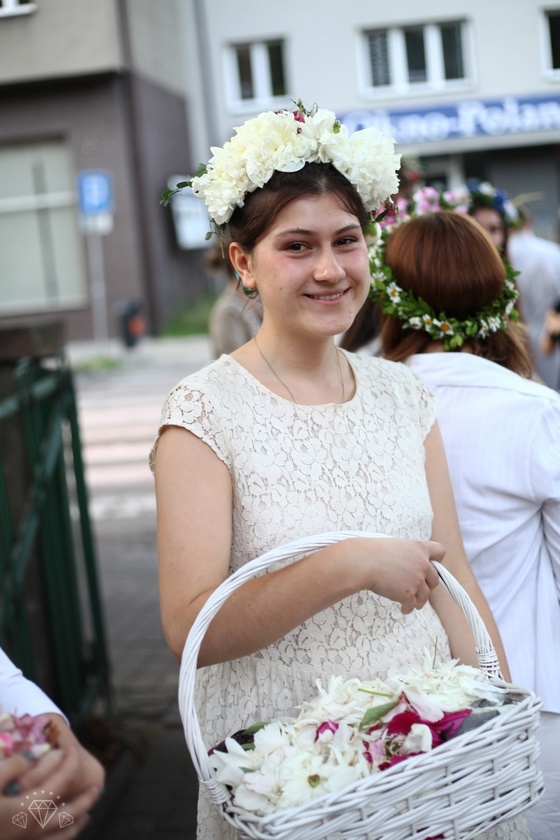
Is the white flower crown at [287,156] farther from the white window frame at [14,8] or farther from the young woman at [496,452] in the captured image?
the white window frame at [14,8]

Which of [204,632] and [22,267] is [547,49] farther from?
[204,632]

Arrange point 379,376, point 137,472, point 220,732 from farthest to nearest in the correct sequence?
1. point 137,472
2. point 379,376
3. point 220,732

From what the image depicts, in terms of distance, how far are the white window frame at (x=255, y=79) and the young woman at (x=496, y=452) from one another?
20.3 metres

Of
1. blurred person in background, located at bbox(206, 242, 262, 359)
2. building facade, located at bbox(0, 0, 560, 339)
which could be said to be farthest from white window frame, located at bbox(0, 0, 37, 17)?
building facade, located at bbox(0, 0, 560, 339)

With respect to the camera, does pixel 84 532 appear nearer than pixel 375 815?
No

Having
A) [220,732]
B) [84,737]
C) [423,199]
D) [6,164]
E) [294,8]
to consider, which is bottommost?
[84,737]

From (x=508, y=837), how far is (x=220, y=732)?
0.62 m

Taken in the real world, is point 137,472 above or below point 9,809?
below

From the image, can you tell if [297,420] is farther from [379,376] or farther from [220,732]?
[220,732]

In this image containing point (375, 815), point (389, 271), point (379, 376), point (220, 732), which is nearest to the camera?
point (375, 815)

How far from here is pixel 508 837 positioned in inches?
77.0

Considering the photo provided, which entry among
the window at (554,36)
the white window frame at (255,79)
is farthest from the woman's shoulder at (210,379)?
the white window frame at (255,79)

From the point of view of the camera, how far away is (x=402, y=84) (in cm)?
2252

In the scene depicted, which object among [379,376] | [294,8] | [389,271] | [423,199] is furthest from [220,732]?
[294,8]
